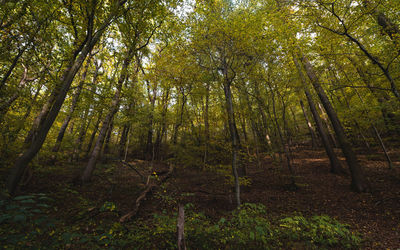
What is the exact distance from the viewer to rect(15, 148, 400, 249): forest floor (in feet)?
17.5

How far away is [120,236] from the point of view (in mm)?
4020

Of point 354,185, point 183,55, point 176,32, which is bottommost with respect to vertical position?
point 354,185

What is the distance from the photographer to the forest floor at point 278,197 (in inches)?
210

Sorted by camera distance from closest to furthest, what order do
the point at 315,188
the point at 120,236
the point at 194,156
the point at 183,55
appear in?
the point at 120,236, the point at 183,55, the point at 315,188, the point at 194,156

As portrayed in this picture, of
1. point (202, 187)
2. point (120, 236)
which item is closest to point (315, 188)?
point (202, 187)

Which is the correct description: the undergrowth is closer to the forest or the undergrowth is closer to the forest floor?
the forest

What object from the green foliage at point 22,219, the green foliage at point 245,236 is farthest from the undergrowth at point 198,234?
the green foliage at point 22,219

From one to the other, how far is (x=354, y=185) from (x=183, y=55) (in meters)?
10.9

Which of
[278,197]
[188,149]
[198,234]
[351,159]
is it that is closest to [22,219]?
[198,234]

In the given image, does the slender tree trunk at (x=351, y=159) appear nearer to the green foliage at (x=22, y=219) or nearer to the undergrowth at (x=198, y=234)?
the undergrowth at (x=198, y=234)

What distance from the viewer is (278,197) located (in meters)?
7.82

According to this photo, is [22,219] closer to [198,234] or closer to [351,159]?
[198,234]

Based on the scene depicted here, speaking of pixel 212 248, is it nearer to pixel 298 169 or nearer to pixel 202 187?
pixel 202 187

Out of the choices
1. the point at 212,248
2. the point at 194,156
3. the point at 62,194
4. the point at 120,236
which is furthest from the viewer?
the point at 194,156
